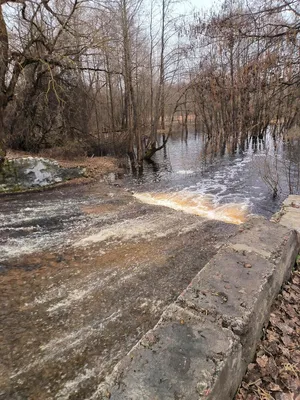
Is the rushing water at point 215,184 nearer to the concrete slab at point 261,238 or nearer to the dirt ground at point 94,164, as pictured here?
the dirt ground at point 94,164

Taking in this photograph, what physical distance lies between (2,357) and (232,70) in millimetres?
15904

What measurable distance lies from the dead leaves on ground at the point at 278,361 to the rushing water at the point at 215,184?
3.59 meters

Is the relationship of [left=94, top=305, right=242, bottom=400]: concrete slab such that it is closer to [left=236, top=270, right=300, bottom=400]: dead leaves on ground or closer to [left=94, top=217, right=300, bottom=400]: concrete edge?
[left=94, top=217, right=300, bottom=400]: concrete edge

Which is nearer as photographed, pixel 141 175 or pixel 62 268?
pixel 62 268

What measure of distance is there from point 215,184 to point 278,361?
763cm

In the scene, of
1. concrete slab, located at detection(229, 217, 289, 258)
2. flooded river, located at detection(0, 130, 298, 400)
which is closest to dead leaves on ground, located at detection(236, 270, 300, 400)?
concrete slab, located at detection(229, 217, 289, 258)

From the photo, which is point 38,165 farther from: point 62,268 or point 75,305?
point 75,305

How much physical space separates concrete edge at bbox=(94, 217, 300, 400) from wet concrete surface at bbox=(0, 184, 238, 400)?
721 mm

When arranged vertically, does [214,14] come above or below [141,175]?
above

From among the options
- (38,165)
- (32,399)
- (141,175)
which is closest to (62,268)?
(32,399)

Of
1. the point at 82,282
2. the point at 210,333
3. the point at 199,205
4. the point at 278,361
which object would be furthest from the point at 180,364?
the point at 199,205

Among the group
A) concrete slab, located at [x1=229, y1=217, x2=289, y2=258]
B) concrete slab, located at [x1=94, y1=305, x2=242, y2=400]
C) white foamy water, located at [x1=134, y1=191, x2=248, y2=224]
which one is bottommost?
white foamy water, located at [x1=134, y1=191, x2=248, y2=224]

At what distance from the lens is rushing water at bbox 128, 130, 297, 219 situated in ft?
24.1

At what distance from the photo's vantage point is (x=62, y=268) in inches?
162
